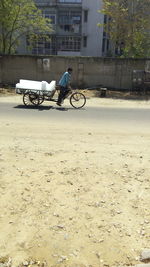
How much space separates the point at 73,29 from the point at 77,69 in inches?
1159

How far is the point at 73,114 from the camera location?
1059cm

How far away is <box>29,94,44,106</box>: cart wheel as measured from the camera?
11660 mm

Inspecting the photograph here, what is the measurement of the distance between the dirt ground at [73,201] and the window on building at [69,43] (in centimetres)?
4175

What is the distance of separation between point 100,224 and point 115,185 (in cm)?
111

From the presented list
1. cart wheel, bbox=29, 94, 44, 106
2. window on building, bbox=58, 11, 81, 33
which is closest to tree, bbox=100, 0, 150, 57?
cart wheel, bbox=29, 94, 44, 106

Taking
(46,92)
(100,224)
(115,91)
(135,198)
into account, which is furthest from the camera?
(115,91)

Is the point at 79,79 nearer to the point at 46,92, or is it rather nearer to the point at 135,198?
the point at 46,92

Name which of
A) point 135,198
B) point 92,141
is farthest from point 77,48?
point 135,198

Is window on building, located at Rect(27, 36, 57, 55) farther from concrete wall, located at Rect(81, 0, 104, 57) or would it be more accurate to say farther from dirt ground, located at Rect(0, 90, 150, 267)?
dirt ground, located at Rect(0, 90, 150, 267)

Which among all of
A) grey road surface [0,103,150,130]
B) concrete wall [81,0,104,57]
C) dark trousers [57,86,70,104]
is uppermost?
concrete wall [81,0,104,57]

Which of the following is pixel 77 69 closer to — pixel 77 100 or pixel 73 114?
pixel 77 100

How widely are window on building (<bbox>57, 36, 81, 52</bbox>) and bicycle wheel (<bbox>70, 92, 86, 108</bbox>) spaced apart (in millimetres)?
35394

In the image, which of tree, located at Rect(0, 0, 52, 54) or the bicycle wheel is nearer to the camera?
the bicycle wheel

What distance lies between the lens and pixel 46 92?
1147 centimetres
